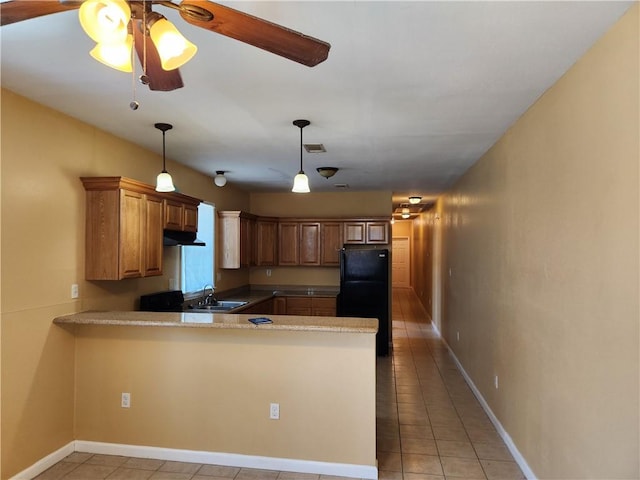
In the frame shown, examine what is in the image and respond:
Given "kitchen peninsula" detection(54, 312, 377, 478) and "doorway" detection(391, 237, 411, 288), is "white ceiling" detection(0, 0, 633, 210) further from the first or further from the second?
"doorway" detection(391, 237, 411, 288)

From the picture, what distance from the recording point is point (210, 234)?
5.53 m

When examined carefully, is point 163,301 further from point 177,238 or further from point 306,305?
point 306,305

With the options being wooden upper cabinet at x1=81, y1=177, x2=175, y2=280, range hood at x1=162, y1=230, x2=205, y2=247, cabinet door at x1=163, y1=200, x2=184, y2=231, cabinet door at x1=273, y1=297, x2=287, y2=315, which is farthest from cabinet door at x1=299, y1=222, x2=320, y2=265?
wooden upper cabinet at x1=81, y1=177, x2=175, y2=280

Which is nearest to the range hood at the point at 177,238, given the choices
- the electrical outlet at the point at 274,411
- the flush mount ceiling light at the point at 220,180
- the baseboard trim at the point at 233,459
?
the flush mount ceiling light at the point at 220,180

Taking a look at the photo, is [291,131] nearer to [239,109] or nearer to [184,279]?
[239,109]

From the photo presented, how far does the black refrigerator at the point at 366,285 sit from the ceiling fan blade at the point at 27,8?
5.08 m

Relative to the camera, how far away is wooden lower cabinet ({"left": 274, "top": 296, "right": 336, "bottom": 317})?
19.9 feet

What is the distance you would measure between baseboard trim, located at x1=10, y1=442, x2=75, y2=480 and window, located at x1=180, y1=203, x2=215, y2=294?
194cm

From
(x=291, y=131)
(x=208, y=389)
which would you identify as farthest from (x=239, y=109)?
(x=208, y=389)

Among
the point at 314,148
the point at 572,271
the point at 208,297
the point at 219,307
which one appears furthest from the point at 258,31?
the point at 208,297

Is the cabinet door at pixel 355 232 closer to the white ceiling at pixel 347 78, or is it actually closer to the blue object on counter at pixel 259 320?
the white ceiling at pixel 347 78

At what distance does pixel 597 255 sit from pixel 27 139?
3.38 meters

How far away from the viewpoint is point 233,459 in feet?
9.52

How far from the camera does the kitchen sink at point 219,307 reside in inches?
177
